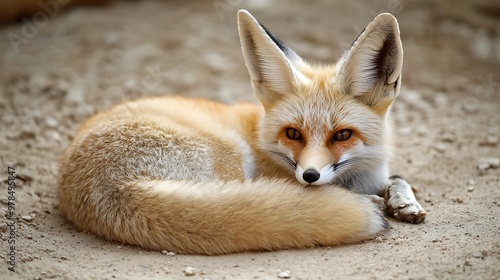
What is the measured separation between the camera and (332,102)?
3.34 meters

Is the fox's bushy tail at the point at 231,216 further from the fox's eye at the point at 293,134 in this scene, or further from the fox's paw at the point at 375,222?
the fox's eye at the point at 293,134

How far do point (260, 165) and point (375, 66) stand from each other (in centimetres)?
102

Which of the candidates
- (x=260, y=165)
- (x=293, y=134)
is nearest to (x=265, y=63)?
(x=293, y=134)

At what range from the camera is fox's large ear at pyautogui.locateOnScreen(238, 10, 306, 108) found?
11.0ft

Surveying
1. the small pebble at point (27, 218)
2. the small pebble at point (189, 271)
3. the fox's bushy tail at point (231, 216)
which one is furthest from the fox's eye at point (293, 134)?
the small pebble at point (27, 218)

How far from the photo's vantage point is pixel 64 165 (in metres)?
3.51

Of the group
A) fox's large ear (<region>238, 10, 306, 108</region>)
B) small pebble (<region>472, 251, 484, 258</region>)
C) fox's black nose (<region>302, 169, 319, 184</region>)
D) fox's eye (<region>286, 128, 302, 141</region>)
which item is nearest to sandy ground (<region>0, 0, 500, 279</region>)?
small pebble (<region>472, 251, 484, 258</region>)

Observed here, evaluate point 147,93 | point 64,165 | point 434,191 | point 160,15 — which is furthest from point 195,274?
point 160,15

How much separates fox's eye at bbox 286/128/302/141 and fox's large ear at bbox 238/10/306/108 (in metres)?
0.28

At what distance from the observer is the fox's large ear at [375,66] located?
10.5 ft

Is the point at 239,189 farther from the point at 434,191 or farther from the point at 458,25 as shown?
the point at 458,25

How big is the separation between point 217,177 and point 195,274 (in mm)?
750

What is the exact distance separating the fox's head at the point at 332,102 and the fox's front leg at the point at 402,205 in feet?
0.63

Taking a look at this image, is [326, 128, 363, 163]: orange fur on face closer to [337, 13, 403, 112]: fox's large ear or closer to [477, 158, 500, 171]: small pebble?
[337, 13, 403, 112]: fox's large ear
